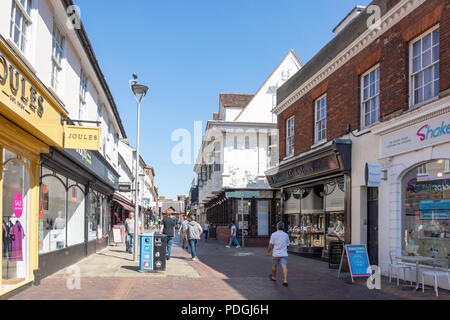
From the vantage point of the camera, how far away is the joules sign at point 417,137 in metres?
9.87

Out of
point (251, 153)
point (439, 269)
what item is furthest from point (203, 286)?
Result: point (251, 153)

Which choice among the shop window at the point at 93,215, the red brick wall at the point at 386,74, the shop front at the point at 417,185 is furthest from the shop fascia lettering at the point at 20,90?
the shop window at the point at 93,215

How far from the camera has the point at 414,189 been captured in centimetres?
1137

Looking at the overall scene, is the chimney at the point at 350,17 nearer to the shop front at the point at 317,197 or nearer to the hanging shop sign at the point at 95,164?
the shop front at the point at 317,197

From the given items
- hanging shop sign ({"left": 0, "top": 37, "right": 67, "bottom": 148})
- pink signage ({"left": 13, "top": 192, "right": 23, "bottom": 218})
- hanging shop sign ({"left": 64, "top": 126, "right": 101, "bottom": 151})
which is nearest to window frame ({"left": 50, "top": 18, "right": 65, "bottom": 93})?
hanging shop sign ({"left": 0, "top": 37, "right": 67, "bottom": 148})

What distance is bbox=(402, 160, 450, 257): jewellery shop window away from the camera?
1031cm

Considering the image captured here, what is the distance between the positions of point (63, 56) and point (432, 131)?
9.49 metres

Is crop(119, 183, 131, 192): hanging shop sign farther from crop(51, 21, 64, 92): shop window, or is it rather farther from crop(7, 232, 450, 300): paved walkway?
crop(51, 21, 64, 92): shop window

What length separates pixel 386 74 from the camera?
1245cm

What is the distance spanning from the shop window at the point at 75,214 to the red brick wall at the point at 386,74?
29.3 feet

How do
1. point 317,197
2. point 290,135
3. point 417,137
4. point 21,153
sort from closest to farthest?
point 21,153, point 417,137, point 317,197, point 290,135

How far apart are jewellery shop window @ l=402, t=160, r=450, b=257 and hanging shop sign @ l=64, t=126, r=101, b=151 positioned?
787cm

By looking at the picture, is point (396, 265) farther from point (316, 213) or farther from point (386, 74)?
point (316, 213)
